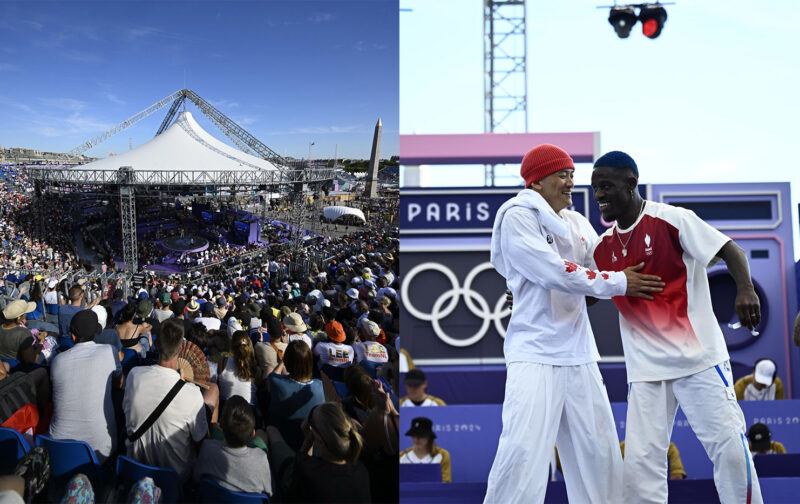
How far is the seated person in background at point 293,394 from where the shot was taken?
3088 millimetres

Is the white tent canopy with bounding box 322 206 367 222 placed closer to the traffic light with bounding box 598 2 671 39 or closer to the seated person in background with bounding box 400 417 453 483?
the traffic light with bounding box 598 2 671 39

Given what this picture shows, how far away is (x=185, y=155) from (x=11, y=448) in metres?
14.2

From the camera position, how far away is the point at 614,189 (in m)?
2.53

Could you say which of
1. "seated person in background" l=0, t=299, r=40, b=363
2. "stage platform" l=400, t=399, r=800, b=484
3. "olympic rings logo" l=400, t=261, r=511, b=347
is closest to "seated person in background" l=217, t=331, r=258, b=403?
"seated person in background" l=0, t=299, r=40, b=363

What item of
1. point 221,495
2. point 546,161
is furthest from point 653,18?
point 221,495

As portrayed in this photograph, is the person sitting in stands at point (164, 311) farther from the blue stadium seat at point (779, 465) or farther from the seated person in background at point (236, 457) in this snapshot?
the blue stadium seat at point (779, 465)

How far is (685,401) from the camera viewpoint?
2.37 meters

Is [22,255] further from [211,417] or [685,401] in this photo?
[685,401]

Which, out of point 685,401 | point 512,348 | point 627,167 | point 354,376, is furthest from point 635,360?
point 354,376

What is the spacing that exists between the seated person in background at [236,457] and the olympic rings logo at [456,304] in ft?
9.41

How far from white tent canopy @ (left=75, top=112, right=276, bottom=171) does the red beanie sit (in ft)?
46.2

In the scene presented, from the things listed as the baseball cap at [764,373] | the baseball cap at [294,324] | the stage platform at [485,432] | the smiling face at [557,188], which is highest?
the smiling face at [557,188]

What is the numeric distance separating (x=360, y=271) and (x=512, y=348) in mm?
5206

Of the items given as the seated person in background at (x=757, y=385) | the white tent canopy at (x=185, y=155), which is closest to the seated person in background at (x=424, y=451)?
the seated person in background at (x=757, y=385)
